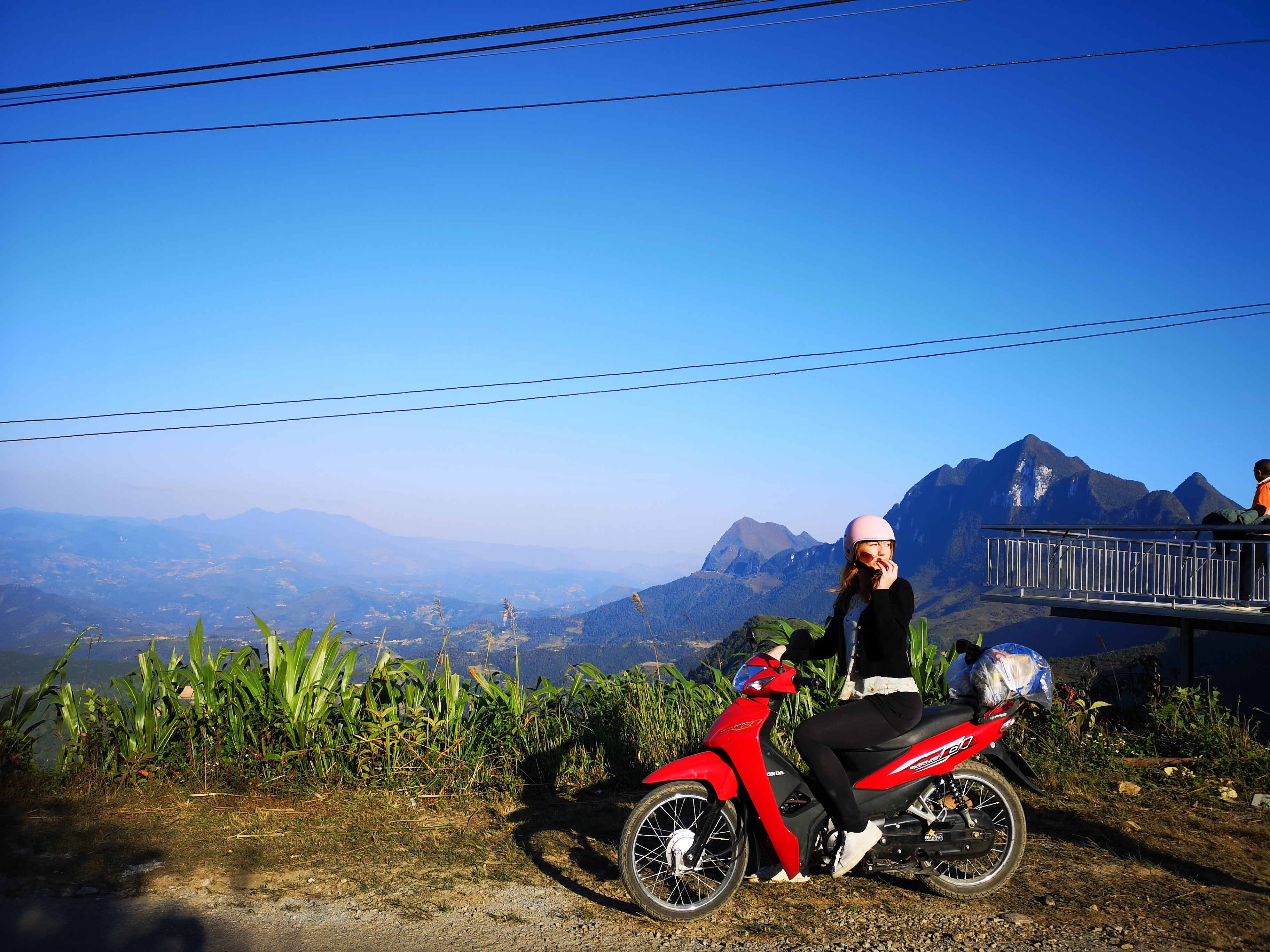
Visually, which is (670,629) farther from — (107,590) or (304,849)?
(107,590)

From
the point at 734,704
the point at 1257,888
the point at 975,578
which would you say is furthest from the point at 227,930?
the point at 975,578

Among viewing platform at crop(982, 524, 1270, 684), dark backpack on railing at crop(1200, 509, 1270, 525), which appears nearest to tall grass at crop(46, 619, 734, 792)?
viewing platform at crop(982, 524, 1270, 684)

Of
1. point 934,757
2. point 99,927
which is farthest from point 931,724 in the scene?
point 99,927

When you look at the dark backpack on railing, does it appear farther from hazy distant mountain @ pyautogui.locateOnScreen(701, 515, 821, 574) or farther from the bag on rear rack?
hazy distant mountain @ pyautogui.locateOnScreen(701, 515, 821, 574)

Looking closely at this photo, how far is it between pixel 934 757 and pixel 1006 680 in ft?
1.73

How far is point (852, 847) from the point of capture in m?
3.78

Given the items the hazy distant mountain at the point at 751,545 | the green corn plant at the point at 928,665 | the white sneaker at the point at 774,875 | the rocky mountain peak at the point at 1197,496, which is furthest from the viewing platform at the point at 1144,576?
the hazy distant mountain at the point at 751,545

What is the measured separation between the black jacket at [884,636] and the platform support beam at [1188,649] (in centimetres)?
1221

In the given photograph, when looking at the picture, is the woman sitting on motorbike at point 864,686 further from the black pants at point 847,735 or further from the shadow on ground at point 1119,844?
the shadow on ground at point 1119,844

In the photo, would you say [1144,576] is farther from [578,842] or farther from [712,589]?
[712,589]

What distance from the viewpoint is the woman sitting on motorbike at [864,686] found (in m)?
3.70

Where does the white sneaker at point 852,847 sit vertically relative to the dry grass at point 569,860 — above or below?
above

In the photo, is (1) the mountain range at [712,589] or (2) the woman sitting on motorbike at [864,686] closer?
(2) the woman sitting on motorbike at [864,686]

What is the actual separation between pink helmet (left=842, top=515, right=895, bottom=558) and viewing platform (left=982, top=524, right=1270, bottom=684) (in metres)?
9.07
